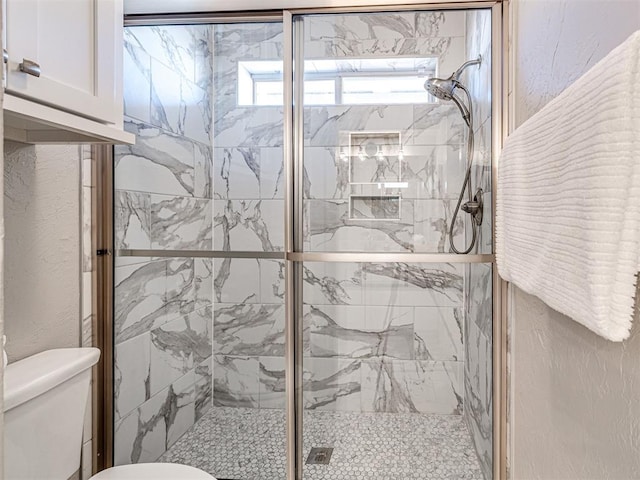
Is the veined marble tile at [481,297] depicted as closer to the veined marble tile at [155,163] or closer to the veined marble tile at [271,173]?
the veined marble tile at [271,173]

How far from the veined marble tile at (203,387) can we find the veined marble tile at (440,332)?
0.75 m

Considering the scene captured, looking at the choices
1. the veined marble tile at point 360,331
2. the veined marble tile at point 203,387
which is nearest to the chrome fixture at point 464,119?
the veined marble tile at point 360,331

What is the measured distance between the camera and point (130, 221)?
180 centimetres

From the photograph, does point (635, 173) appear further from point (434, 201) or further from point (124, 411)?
point (124, 411)

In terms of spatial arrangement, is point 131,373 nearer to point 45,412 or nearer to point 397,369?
point 45,412

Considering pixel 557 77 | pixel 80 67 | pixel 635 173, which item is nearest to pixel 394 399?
pixel 557 77

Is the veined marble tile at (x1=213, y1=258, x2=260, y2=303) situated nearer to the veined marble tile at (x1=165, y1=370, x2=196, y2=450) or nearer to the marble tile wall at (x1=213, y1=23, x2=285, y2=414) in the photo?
the marble tile wall at (x1=213, y1=23, x2=285, y2=414)

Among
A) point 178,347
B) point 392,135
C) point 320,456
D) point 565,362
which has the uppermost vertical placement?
point 392,135

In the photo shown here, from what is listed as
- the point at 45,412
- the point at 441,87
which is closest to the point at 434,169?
the point at 441,87

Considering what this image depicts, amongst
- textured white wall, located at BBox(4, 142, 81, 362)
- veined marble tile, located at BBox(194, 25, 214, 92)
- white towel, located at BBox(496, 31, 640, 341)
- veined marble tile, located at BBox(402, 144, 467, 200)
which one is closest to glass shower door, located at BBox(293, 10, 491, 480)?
veined marble tile, located at BBox(402, 144, 467, 200)

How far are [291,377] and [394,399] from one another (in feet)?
1.21

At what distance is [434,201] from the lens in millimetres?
1651

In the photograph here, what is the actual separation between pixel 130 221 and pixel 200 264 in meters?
0.31

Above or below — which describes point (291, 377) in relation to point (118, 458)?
above
